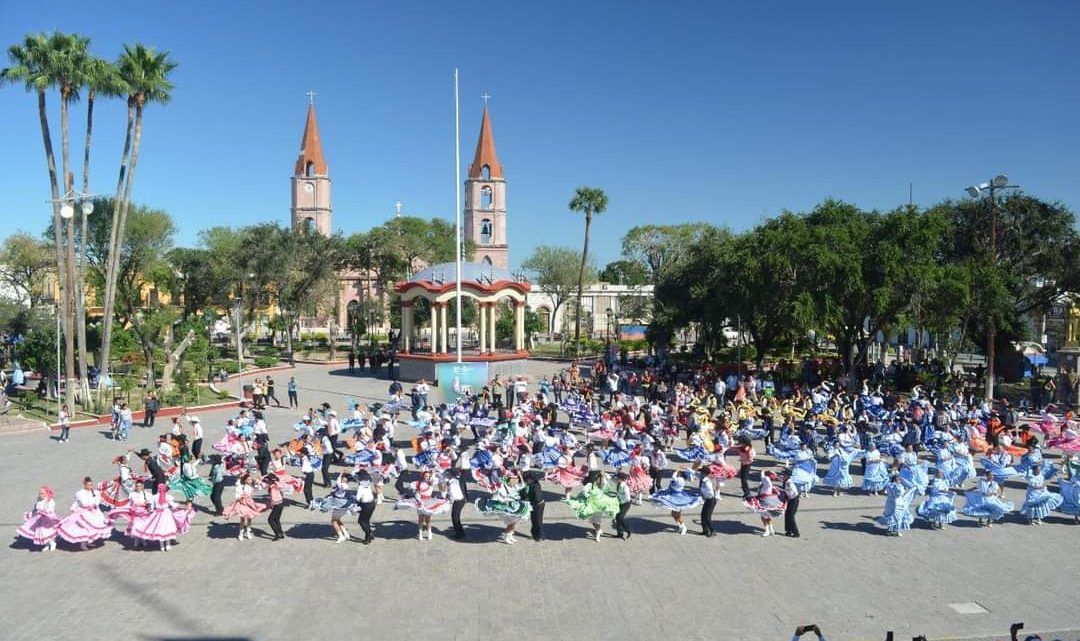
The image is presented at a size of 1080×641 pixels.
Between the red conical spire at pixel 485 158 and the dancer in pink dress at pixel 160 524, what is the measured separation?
71554 mm

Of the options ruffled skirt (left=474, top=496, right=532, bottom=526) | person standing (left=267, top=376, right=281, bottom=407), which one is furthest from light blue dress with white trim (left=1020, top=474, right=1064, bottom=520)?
person standing (left=267, top=376, right=281, bottom=407)

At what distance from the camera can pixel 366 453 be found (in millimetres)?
18531

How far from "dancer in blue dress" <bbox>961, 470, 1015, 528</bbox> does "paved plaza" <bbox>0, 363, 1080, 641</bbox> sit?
0.96ft

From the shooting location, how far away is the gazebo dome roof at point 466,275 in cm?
4172

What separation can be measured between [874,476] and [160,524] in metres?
14.9

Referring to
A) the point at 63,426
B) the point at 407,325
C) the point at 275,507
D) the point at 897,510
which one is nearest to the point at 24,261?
the point at 407,325

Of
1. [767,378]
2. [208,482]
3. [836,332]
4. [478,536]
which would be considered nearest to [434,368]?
[767,378]

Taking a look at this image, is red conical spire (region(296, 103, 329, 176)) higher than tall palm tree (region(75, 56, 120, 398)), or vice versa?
red conical spire (region(296, 103, 329, 176))

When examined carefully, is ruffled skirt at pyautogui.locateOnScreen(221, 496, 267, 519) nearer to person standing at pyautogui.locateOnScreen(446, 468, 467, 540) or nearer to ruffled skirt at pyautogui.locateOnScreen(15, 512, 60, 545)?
ruffled skirt at pyautogui.locateOnScreen(15, 512, 60, 545)

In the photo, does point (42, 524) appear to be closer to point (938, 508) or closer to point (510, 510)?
point (510, 510)

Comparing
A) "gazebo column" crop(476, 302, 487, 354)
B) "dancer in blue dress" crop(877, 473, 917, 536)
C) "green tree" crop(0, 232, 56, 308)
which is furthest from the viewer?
"green tree" crop(0, 232, 56, 308)

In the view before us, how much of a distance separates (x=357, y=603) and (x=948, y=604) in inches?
346

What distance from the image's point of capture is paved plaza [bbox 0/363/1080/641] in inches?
430

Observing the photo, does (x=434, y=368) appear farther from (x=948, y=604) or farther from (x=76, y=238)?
(x=948, y=604)
